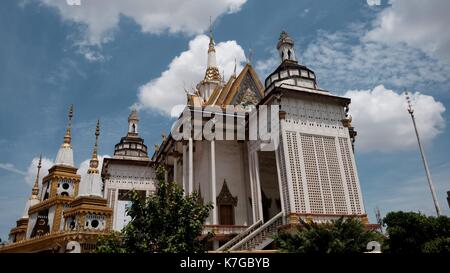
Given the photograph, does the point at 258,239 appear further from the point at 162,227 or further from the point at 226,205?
the point at 162,227

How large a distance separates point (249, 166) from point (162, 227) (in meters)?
12.1

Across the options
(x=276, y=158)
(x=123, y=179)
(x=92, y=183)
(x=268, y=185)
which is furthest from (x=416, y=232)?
(x=123, y=179)

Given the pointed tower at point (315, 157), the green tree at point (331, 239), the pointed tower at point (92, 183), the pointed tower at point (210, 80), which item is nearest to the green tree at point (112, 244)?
the green tree at point (331, 239)

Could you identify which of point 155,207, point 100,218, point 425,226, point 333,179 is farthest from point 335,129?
point 100,218

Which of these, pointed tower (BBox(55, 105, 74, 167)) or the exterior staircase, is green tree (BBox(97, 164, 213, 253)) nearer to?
the exterior staircase

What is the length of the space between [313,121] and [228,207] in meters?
7.84

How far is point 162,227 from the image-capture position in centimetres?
1126

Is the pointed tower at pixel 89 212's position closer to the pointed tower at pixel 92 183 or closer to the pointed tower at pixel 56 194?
the pointed tower at pixel 92 183

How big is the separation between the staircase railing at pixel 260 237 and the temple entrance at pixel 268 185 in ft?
18.4

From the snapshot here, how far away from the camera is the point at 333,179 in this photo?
1934cm

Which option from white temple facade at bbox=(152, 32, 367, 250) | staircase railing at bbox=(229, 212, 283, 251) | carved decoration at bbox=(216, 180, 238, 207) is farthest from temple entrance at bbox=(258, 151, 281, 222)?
staircase railing at bbox=(229, 212, 283, 251)
